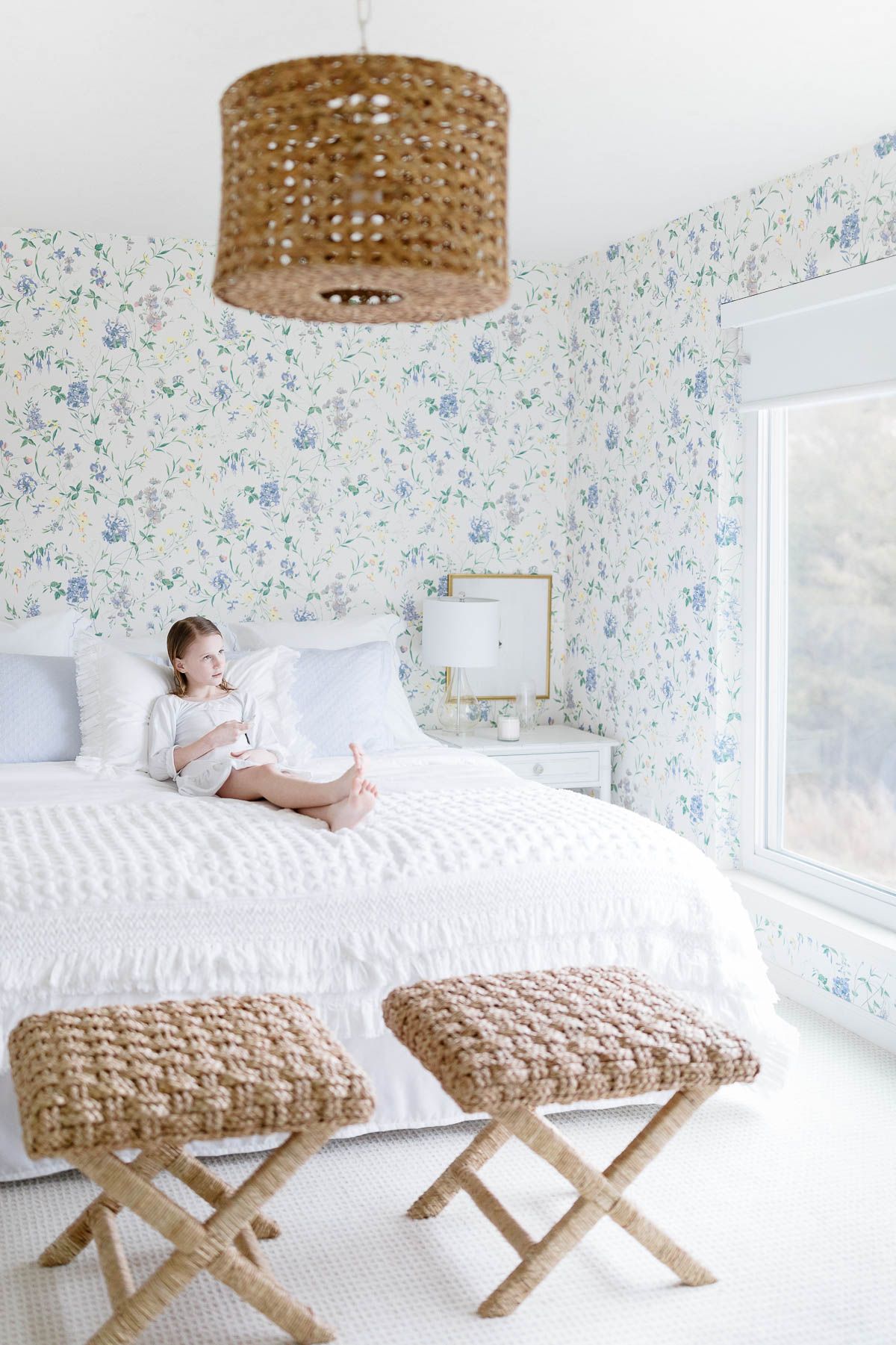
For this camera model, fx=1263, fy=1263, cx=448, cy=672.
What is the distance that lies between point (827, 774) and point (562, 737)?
1.12 metres

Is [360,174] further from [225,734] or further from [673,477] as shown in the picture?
[673,477]

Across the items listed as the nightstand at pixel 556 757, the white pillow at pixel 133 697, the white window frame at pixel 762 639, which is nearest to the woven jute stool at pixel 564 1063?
the white pillow at pixel 133 697

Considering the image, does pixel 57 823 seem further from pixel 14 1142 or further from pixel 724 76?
pixel 724 76

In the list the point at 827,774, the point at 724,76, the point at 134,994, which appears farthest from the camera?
the point at 827,774

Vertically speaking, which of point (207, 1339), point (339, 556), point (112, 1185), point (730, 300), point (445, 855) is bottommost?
point (207, 1339)

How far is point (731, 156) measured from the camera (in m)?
3.44

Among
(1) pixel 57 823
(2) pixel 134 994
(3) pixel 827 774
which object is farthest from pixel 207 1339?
(3) pixel 827 774

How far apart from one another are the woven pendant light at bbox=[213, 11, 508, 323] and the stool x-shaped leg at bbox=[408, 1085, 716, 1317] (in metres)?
1.28

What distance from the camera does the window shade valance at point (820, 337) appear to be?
3273mm

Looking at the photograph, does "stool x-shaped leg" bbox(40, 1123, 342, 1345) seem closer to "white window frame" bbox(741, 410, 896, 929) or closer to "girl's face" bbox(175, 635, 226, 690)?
"girl's face" bbox(175, 635, 226, 690)

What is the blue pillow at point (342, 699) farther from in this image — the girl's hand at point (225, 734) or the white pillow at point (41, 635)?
the white pillow at point (41, 635)

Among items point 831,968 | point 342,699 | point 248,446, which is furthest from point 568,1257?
point 248,446

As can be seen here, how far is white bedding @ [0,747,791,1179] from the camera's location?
7.91 feet

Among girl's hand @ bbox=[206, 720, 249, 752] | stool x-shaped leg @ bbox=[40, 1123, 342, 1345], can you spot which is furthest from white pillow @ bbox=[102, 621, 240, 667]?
stool x-shaped leg @ bbox=[40, 1123, 342, 1345]
